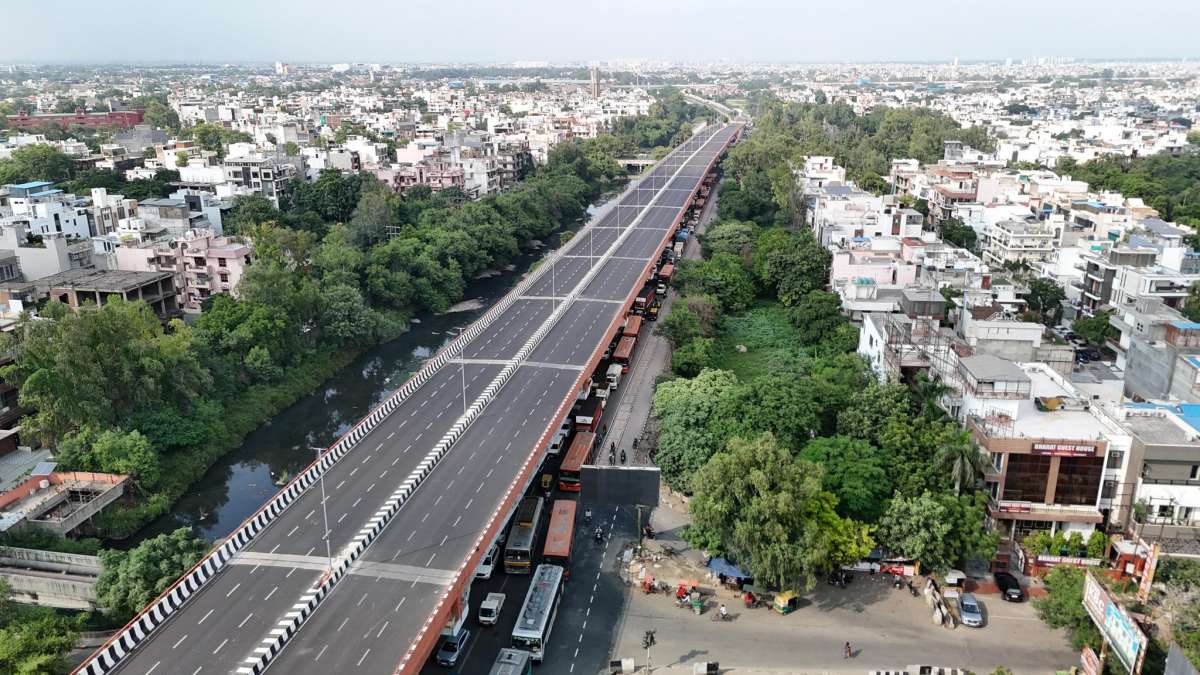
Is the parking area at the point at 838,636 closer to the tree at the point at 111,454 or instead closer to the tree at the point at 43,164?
the tree at the point at 111,454

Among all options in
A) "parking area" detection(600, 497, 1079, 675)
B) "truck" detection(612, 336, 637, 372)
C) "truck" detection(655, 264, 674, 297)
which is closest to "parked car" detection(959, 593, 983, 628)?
"parking area" detection(600, 497, 1079, 675)

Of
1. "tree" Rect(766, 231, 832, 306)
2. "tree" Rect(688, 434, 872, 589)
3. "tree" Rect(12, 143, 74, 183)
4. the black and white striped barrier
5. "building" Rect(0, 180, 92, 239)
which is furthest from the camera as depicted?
"tree" Rect(12, 143, 74, 183)

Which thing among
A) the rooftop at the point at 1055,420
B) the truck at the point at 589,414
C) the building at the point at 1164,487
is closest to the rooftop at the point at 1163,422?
the building at the point at 1164,487

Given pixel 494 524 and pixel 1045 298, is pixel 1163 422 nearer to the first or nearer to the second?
pixel 1045 298

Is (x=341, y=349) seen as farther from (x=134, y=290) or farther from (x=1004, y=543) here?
(x=1004, y=543)

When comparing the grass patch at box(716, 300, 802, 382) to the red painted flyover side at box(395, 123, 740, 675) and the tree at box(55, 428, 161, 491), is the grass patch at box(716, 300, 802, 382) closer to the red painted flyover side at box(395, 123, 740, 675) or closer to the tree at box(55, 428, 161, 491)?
the red painted flyover side at box(395, 123, 740, 675)

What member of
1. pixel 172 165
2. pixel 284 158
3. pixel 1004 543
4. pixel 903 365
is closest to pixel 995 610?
pixel 1004 543
